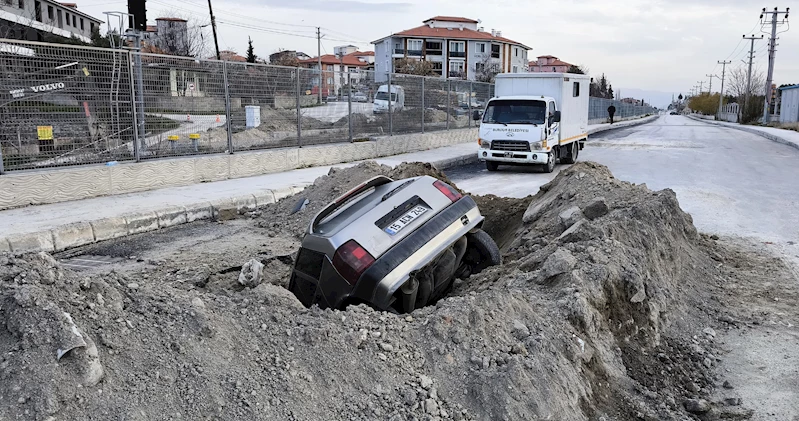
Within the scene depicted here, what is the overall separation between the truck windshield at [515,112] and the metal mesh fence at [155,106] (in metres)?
3.96

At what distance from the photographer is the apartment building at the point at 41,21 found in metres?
35.6

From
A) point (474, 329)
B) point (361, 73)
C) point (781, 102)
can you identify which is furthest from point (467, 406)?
point (781, 102)

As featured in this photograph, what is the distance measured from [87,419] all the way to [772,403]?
4.05 metres

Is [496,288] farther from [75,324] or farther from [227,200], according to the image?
[227,200]

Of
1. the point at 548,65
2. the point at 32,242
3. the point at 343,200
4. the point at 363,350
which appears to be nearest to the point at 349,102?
the point at 32,242

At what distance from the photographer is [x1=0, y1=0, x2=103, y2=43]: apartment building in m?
35.6

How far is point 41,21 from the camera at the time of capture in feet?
156

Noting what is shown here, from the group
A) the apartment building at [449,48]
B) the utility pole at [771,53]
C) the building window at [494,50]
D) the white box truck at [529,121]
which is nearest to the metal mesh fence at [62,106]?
the white box truck at [529,121]

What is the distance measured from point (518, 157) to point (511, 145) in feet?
1.19

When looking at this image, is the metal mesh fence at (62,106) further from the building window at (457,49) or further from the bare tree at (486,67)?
the building window at (457,49)

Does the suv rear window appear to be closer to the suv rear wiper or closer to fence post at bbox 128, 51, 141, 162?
the suv rear wiper

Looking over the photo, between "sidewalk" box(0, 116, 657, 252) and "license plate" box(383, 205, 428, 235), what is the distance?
5035 mm

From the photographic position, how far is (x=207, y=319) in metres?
3.61

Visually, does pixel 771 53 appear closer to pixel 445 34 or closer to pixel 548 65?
pixel 445 34
